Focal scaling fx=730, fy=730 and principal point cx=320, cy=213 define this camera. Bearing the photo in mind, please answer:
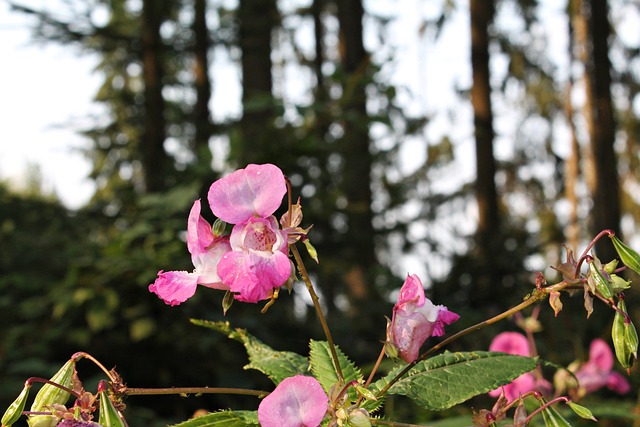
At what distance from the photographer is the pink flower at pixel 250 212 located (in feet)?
2.91

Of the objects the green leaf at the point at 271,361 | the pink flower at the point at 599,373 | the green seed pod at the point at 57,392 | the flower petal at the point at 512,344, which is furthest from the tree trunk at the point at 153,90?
the green seed pod at the point at 57,392

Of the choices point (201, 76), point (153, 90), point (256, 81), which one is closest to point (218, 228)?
point (153, 90)

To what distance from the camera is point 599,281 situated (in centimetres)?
84

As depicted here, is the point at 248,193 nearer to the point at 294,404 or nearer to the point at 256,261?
the point at 256,261

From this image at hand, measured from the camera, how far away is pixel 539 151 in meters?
15.5

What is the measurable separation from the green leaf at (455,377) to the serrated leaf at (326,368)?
0.15 feet

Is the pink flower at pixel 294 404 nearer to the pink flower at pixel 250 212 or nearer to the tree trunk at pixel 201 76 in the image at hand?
the pink flower at pixel 250 212

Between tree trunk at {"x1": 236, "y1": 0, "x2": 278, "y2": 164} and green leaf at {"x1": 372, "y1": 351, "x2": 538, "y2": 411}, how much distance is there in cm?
274

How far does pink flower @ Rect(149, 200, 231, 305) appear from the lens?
922mm

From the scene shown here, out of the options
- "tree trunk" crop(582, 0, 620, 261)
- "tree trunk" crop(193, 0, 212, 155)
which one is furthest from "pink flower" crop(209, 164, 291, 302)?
"tree trunk" crop(582, 0, 620, 261)

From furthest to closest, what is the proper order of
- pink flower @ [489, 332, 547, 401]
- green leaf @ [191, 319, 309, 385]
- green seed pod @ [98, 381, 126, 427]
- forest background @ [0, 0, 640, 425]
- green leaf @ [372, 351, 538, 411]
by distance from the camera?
forest background @ [0, 0, 640, 425] < pink flower @ [489, 332, 547, 401] < green leaf @ [191, 319, 309, 385] < green leaf @ [372, 351, 538, 411] < green seed pod @ [98, 381, 126, 427]

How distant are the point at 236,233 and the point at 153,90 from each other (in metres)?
4.49

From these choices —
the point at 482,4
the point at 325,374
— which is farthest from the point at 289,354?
the point at 482,4

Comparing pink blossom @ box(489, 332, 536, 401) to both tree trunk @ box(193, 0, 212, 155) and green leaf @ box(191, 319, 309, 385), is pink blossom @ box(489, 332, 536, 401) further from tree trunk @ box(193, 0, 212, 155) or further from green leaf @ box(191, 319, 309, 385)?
tree trunk @ box(193, 0, 212, 155)
